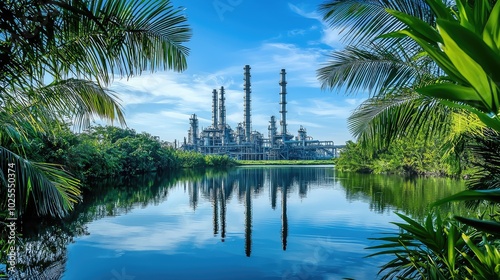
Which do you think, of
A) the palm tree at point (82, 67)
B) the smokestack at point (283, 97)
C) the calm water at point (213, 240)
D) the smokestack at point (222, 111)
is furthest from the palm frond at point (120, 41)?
the smokestack at point (222, 111)

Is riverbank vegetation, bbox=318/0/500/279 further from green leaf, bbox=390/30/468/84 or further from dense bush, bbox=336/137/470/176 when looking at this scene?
dense bush, bbox=336/137/470/176

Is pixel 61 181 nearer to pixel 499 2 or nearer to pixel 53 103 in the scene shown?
pixel 53 103

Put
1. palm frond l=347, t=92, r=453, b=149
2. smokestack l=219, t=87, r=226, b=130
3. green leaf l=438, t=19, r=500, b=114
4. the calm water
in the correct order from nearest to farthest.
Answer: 1. green leaf l=438, t=19, r=500, b=114
2. palm frond l=347, t=92, r=453, b=149
3. the calm water
4. smokestack l=219, t=87, r=226, b=130

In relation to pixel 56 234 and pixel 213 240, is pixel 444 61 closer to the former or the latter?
pixel 213 240

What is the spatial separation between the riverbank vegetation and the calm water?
97.1 inches

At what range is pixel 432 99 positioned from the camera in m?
3.47

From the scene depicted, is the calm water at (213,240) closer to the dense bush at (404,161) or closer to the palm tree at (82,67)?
the palm tree at (82,67)

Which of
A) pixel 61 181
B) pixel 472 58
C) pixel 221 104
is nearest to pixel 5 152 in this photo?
pixel 61 181

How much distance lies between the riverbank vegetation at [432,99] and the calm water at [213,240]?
247 cm

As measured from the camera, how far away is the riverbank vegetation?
20.3 inches

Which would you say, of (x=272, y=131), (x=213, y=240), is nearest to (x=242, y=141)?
(x=272, y=131)

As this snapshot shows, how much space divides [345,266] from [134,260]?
11.8 feet

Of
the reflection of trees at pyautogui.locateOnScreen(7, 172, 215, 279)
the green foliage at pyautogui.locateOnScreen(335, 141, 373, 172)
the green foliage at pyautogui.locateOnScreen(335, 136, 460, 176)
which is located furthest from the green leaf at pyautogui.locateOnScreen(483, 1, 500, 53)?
the green foliage at pyautogui.locateOnScreen(335, 141, 373, 172)

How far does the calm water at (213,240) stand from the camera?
5418mm
